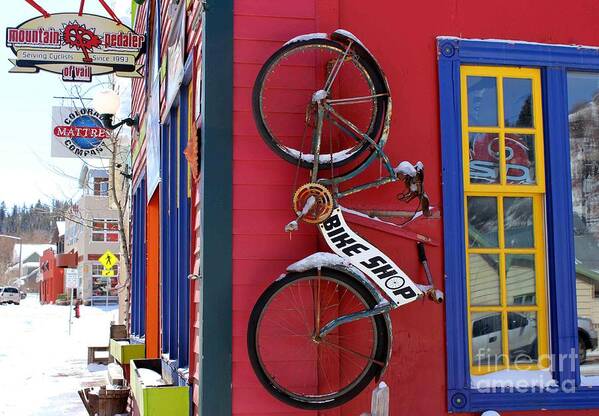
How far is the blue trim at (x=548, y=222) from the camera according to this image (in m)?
5.32

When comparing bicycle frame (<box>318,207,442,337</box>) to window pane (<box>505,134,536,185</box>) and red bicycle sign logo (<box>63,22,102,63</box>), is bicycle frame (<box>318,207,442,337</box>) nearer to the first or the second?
window pane (<box>505,134,536,185</box>)

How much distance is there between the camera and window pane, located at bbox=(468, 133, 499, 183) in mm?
5578

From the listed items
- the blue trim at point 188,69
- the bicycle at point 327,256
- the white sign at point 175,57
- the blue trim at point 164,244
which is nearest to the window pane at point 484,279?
the bicycle at point 327,256

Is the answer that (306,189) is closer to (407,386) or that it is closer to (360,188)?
(360,188)

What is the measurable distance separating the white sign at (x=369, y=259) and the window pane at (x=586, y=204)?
4.92ft

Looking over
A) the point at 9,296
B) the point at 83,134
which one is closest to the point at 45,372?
the point at 83,134

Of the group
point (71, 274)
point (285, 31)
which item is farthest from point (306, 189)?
point (71, 274)

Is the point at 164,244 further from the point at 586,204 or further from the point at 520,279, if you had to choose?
the point at 586,204

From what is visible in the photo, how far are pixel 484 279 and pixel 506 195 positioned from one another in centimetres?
62

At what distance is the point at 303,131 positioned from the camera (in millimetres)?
5223

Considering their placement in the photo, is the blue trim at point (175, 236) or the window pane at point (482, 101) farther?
the blue trim at point (175, 236)

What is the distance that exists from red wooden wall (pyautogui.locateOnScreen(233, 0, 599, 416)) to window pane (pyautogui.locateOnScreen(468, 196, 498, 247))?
0.29 meters

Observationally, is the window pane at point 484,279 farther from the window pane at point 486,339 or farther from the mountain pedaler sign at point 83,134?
the mountain pedaler sign at point 83,134

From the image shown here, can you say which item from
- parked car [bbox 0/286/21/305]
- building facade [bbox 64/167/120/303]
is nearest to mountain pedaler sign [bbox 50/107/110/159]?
building facade [bbox 64/167/120/303]
